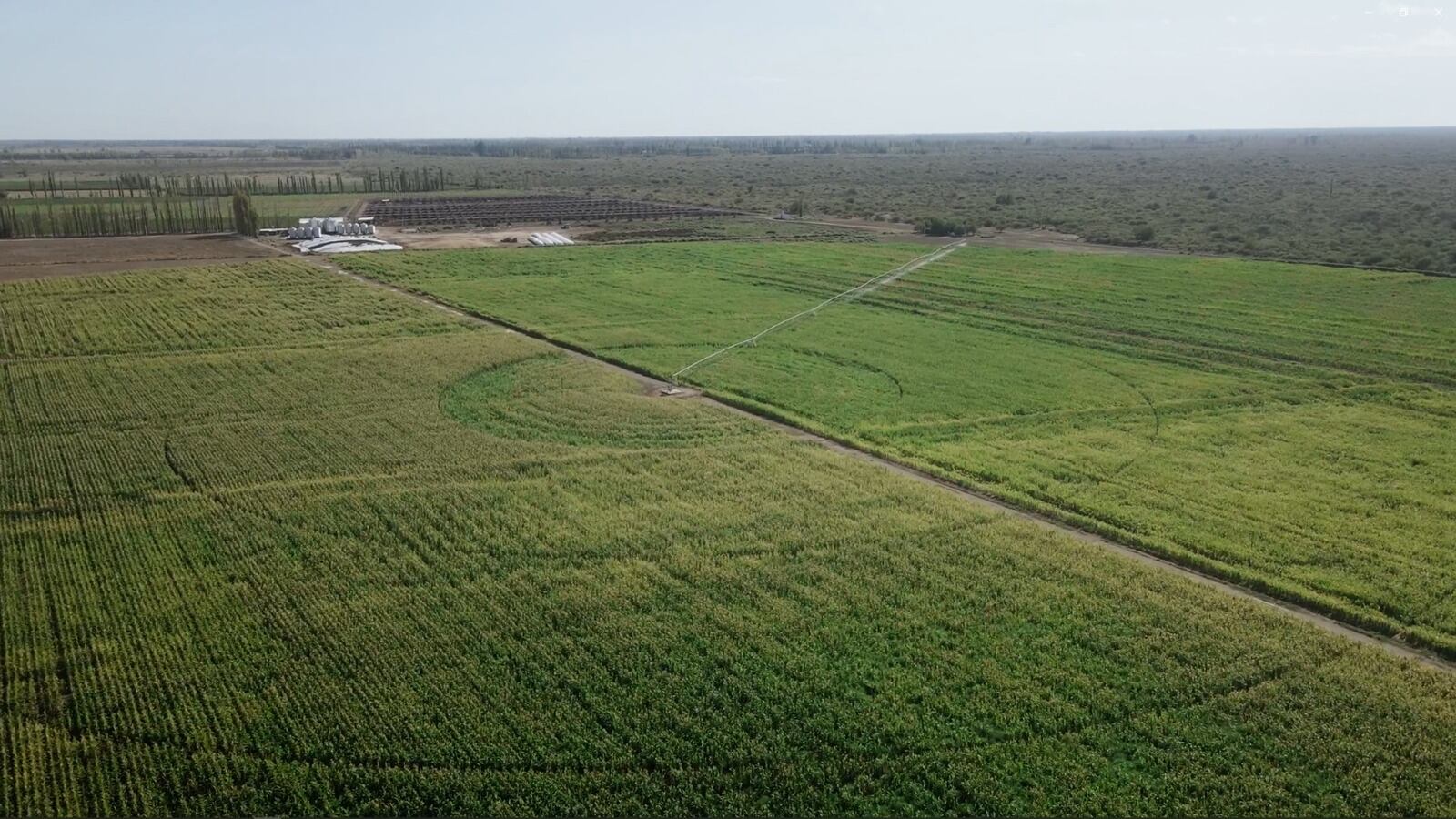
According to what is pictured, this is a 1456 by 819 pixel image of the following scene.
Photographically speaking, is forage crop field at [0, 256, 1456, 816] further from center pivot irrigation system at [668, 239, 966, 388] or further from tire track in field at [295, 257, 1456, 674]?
center pivot irrigation system at [668, 239, 966, 388]

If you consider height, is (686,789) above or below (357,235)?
below

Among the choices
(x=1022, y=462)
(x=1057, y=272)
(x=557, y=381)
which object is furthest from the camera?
(x=1057, y=272)

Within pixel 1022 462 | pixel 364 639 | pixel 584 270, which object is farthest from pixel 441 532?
pixel 584 270

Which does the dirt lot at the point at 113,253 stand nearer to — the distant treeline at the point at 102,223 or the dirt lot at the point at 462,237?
the distant treeline at the point at 102,223

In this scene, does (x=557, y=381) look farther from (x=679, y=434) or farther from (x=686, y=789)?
(x=686, y=789)

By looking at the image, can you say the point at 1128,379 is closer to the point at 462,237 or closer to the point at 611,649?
the point at 611,649

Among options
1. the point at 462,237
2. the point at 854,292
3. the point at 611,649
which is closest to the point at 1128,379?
the point at 854,292
